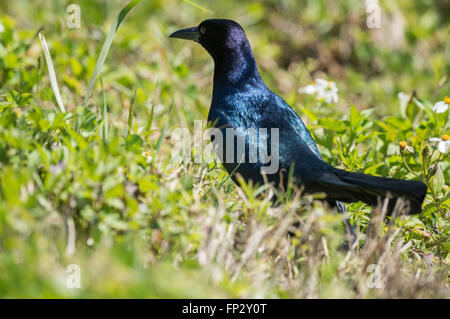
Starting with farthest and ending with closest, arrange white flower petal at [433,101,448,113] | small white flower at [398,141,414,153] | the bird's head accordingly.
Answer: the bird's head < white flower petal at [433,101,448,113] < small white flower at [398,141,414,153]

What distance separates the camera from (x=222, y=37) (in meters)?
3.14

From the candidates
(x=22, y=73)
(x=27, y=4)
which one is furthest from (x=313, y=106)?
→ (x=27, y=4)

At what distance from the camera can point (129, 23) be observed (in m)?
5.09

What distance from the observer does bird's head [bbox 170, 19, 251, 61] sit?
10.1 feet

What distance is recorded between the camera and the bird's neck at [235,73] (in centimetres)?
294

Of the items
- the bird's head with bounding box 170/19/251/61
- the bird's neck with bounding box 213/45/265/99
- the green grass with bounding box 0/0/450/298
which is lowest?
the green grass with bounding box 0/0/450/298

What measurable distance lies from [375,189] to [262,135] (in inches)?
27.1

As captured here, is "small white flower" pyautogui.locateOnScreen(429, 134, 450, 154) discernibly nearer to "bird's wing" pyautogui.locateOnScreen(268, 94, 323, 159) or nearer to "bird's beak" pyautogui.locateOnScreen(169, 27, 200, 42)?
"bird's wing" pyautogui.locateOnScreen(268, 94, 323, 159)

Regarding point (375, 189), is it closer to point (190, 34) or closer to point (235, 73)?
point (235, 73)

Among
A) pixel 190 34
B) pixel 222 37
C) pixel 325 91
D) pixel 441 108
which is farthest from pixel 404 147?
pixel 190 34

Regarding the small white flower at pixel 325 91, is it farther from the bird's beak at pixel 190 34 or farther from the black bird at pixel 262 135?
the bird's beak at pixel 190 34

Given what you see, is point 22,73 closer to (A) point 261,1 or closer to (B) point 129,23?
(B) point 129,23

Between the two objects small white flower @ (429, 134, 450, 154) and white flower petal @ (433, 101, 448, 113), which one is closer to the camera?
small white flower @ (429, 134, 450, 154)

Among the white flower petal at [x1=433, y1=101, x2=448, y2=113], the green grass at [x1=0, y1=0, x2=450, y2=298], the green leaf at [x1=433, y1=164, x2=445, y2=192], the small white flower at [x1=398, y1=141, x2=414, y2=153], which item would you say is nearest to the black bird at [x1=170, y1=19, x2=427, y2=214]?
the green grass at [x1=0, y1=0, x2=450, y2=298]
